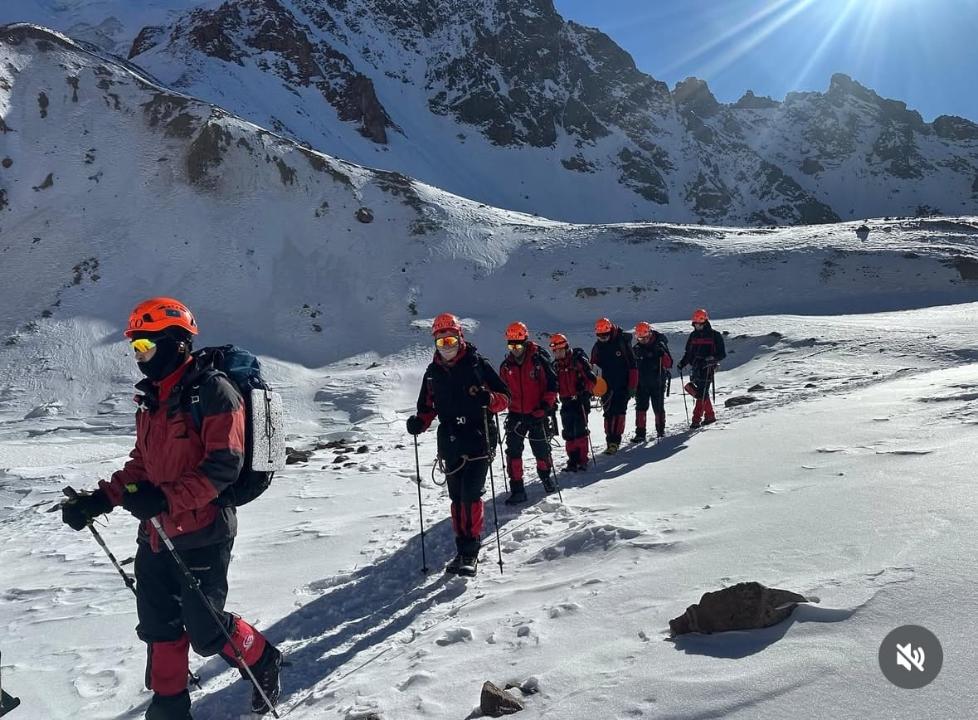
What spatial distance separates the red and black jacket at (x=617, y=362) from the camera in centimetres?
1113

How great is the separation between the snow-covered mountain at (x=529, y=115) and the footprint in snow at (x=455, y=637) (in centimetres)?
6636

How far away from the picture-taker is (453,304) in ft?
116

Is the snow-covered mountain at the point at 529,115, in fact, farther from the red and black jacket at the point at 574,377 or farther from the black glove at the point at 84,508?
the black glove at the point at 84,508

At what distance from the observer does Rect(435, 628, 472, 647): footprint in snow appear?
4.14 m

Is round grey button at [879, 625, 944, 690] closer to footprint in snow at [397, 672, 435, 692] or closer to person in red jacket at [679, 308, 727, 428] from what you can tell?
footprint in snow at [397, 672, 435, 692]

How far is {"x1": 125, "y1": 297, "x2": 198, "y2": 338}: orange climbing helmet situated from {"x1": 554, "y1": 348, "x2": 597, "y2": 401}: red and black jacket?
7112 millimetres

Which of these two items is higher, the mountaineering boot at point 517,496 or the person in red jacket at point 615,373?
the person in red jacket at point 615,373

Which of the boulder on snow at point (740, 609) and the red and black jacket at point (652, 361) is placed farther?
the red and black jacket at point (652, 361)

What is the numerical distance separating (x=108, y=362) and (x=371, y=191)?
2301 centimetres

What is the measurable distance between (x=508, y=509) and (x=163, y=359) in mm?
5523

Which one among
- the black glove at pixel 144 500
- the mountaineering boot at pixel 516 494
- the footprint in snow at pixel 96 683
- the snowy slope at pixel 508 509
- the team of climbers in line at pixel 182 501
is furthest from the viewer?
the mountaineering boot at pixel 516 494

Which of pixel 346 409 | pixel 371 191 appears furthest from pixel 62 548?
pixel 371 191

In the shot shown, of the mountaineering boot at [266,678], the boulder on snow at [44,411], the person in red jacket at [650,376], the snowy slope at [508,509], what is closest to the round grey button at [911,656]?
the snowy slope at [508,509]

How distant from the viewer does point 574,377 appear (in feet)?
33.9
